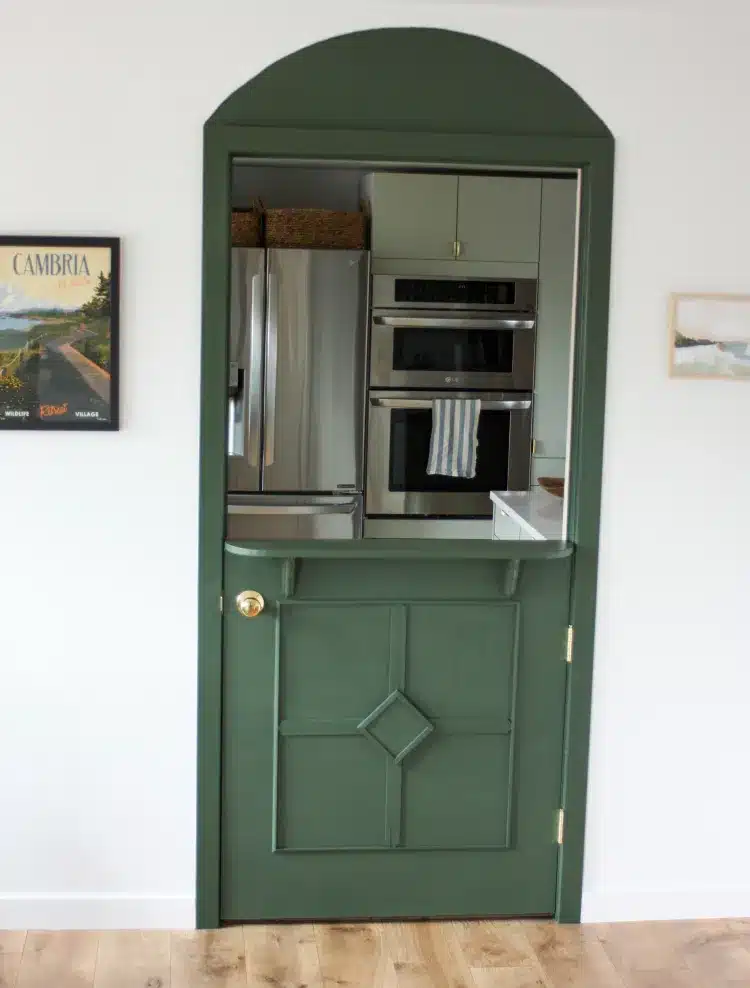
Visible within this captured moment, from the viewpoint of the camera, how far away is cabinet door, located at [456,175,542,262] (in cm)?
474

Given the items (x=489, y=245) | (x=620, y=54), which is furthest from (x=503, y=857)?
(x=489, y=245)

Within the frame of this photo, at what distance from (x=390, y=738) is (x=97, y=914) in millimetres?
865

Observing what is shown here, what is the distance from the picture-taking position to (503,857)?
3.01 metres

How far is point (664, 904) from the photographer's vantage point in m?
3.05

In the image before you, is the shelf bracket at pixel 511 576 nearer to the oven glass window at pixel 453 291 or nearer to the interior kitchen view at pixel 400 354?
the interior kitchen view at pixel 400 354

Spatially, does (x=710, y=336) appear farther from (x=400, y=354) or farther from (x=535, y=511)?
(x=400, y=354)

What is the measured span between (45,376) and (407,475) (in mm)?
2311

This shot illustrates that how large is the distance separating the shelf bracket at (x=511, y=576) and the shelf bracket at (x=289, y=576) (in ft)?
1.72

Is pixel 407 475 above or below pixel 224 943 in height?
above

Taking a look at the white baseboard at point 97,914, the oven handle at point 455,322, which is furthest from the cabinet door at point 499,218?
the white baseboard at point 97,914

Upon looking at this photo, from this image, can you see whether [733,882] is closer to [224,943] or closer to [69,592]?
[224,943]

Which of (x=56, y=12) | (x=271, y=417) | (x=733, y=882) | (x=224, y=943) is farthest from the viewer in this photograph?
(x=271, y=417)

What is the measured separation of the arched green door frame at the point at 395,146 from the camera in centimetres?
274

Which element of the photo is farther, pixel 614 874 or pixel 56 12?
pixel 614 874
